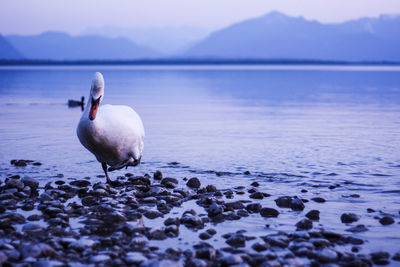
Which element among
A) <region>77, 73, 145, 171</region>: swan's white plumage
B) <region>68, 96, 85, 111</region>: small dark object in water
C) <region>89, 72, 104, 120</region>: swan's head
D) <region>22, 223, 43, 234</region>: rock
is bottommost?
<region>68, 96, 85, 111</region>: small dark object in water

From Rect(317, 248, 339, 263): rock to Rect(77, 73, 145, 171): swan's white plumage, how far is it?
570cm

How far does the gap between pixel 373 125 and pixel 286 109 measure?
9.20 metres

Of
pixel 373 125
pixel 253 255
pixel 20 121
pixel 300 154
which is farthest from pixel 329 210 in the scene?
pixel 20 121

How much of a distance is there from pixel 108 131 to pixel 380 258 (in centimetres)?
629

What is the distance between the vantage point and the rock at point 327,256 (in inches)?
288

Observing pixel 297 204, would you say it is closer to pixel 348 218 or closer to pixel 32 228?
pixel 348 218

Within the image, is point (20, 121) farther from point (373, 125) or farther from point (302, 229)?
point (302, 229)

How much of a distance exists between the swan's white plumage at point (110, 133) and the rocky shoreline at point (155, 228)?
0.74 m

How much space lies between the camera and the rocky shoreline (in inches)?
288

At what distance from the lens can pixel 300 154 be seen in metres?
16.4

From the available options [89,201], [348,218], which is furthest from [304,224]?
[89,201]

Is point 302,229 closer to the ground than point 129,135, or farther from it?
closer to the ground

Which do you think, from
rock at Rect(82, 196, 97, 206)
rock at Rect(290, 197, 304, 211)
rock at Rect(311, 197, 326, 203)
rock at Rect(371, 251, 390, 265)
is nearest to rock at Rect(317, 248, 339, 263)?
rock at Rect(371, 251, 390, 265)

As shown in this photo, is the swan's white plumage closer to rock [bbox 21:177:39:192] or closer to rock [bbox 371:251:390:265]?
rock [bbox 21:177:39:192]
